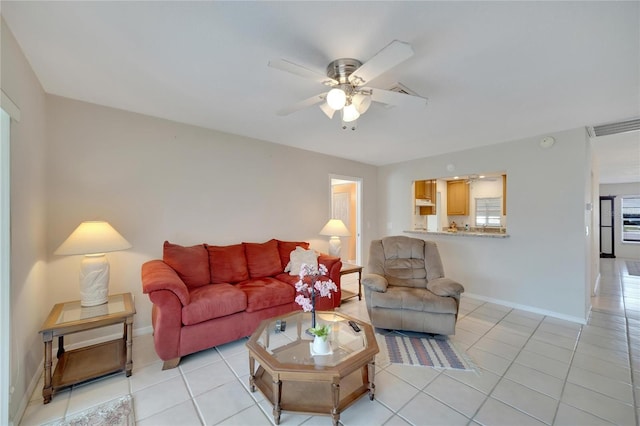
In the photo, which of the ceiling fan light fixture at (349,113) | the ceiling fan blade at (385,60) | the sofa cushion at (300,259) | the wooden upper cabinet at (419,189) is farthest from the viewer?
the wooden upper cabinet at (419,189)

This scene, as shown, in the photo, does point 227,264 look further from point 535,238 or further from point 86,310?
point 535,238

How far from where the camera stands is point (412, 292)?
2828 millimetres

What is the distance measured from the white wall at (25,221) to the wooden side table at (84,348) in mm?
132

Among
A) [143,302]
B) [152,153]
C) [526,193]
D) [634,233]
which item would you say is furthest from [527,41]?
[634,233]

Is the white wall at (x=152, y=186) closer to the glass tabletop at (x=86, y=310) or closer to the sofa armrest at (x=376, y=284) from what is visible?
the glass tabletop at (x=86, y=310)

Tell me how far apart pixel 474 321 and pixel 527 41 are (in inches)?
117

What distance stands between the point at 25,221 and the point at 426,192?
5.83 metres

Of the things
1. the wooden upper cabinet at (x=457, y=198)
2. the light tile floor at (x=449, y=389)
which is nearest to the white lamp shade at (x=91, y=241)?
the light tile floor at (x=449, y=389)

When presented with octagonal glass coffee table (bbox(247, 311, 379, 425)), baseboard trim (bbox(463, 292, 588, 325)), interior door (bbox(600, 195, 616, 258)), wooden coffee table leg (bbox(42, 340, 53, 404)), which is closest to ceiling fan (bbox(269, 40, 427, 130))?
octagonal glass coffee table (bbox(247, 311, 379, 425))

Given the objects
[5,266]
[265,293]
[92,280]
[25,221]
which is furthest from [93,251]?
[265,293]

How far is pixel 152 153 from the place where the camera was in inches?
115

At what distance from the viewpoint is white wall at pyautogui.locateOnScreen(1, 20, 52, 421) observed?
1.62 metres

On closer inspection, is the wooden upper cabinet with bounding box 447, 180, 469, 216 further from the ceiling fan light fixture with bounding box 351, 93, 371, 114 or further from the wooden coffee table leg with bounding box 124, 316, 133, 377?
the wooden coffee table leg with bounding box 124, 316, 133, 377

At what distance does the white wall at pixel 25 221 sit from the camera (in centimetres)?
162
